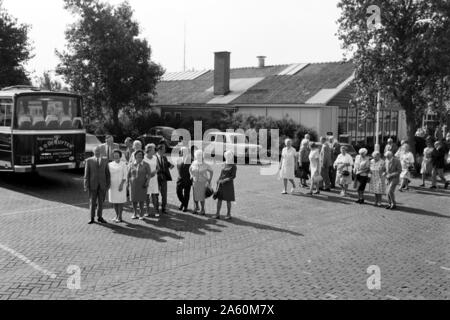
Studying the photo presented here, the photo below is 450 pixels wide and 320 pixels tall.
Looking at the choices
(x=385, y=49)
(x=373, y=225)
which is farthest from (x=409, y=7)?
(x=373, y=225)

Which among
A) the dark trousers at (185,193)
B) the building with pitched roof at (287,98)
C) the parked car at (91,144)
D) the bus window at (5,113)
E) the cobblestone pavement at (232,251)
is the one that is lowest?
the cobblestone pavement at (232,251)

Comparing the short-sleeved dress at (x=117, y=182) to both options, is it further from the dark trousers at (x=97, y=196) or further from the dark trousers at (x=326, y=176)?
the dark trousers at (x=326, y=176)

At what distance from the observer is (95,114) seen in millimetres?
35312

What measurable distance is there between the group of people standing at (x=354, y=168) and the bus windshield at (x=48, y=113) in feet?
23.5

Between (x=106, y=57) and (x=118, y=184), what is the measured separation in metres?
23.4

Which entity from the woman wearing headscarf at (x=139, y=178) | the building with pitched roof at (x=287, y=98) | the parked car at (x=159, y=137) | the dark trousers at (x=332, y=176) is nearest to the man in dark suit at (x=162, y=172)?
the woman wearing headscarf at (x=139, y=178)

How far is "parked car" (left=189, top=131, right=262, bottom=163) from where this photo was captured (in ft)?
82.7

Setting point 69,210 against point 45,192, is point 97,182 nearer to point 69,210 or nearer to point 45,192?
point 69,210

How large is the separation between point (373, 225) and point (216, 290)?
589 centimetres

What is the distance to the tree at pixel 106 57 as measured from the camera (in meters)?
32.9

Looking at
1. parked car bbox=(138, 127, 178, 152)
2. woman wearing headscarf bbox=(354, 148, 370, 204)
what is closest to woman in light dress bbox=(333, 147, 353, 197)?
woman wearing headscarf bbox=(354, 148, 370, 204)

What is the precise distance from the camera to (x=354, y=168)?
15055 mm

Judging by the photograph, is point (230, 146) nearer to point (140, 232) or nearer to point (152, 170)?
point (152, 170)

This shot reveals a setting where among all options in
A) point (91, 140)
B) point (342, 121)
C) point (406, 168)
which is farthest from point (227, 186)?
point (342, 121)
